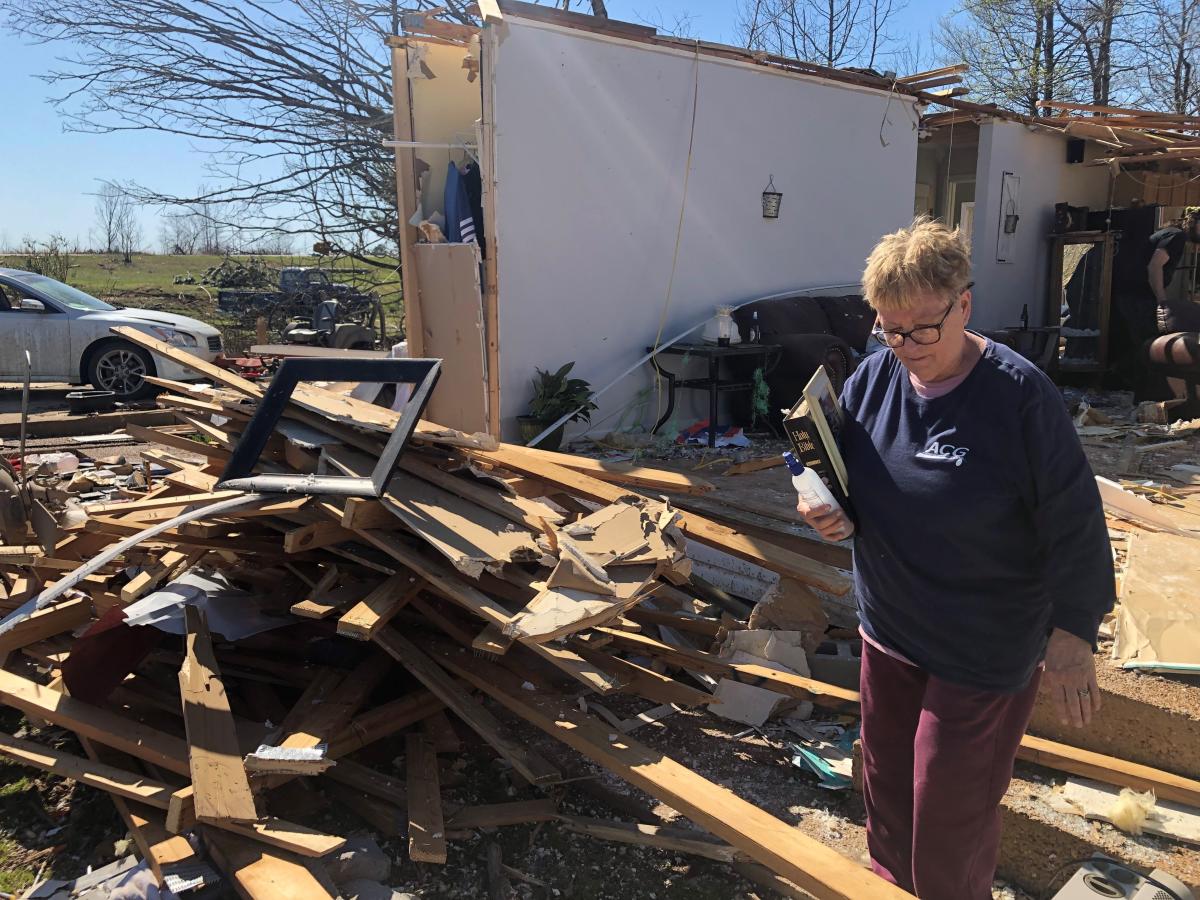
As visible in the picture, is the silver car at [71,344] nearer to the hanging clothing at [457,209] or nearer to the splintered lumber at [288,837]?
the hanging clothing at [457,209]

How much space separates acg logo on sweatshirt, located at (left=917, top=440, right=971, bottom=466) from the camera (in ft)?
6.19

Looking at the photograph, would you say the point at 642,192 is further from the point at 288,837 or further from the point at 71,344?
the point at 71,344

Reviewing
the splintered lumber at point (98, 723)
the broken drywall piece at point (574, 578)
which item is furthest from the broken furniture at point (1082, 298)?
the splintered lumber at point (98, 723)

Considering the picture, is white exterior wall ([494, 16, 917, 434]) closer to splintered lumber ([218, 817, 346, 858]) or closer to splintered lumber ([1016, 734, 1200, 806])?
splintered lumber ([218, 817, 346, 858])

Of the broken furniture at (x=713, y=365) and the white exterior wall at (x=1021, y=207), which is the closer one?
the broken furniture at (x=713, y=365)

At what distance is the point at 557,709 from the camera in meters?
3.12

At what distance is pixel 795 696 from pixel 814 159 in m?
7.62

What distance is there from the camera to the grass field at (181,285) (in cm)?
1680

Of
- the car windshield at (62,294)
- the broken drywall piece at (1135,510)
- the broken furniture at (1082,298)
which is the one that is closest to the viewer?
the broken drywall piece at (1135,510)

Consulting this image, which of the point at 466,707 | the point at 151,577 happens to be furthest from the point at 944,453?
the point at 151,577

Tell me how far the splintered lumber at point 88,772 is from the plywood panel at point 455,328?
441 centimetres

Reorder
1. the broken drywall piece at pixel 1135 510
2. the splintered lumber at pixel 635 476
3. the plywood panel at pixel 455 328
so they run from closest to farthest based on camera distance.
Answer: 1. the splintered lumber at pixel 635 476
2. the broken drywall piece at pixel 1135 510
3. the plywood panel at pixel 455 328

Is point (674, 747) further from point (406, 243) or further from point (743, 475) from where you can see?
point (406, 243)

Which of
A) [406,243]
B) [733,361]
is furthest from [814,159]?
[406,243]
